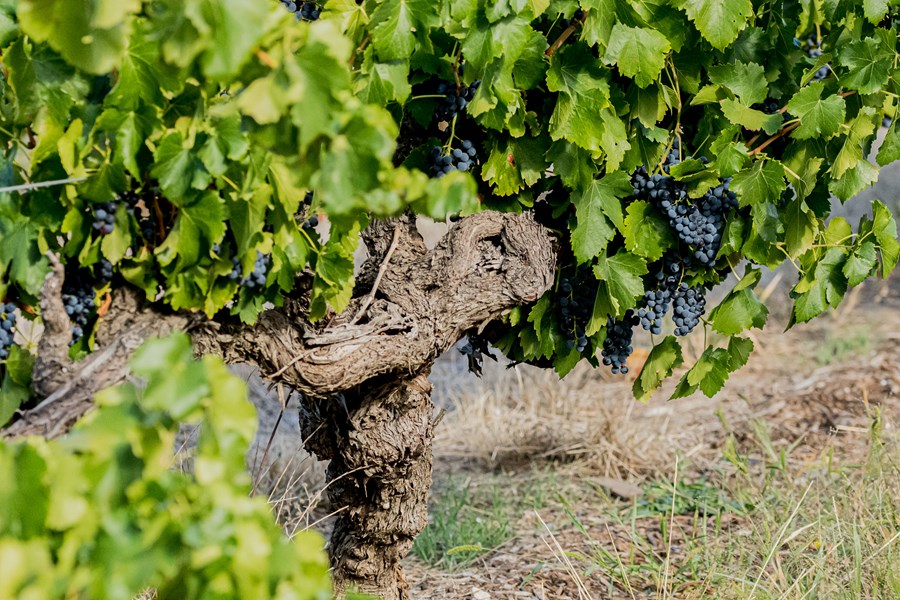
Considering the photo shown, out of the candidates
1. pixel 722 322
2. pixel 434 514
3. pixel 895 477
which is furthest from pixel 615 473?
pixel 722 322

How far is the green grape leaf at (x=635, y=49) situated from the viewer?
2105 millimetres

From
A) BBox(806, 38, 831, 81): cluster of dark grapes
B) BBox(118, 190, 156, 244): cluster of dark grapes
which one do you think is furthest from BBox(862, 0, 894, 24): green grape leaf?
BBox(118, 190, 156, 244): cluster of dark grapes

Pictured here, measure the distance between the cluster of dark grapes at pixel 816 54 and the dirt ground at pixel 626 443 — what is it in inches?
57.1

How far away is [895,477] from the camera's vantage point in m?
3.64

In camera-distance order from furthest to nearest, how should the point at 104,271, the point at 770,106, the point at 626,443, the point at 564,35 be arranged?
the point at 626,443 < the point at 770,106 < the point at 564,35 < the point at 104,271

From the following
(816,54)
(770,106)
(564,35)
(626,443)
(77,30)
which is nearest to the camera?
(77,30)

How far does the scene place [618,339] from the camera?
2.68 metres

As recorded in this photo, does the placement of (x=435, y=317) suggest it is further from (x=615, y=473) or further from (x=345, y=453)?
(x=615, y=473)

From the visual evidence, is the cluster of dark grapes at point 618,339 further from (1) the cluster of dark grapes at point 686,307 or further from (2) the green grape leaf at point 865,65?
(2) the green grape leaf at point 865,65

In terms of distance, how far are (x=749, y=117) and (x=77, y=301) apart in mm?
1656

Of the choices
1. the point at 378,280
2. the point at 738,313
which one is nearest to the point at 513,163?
the point at 378,280

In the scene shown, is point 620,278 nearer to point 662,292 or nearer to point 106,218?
point 662,292

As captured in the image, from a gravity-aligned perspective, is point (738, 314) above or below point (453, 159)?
below

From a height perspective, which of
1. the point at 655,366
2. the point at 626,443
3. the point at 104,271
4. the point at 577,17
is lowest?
the point at 626,443
